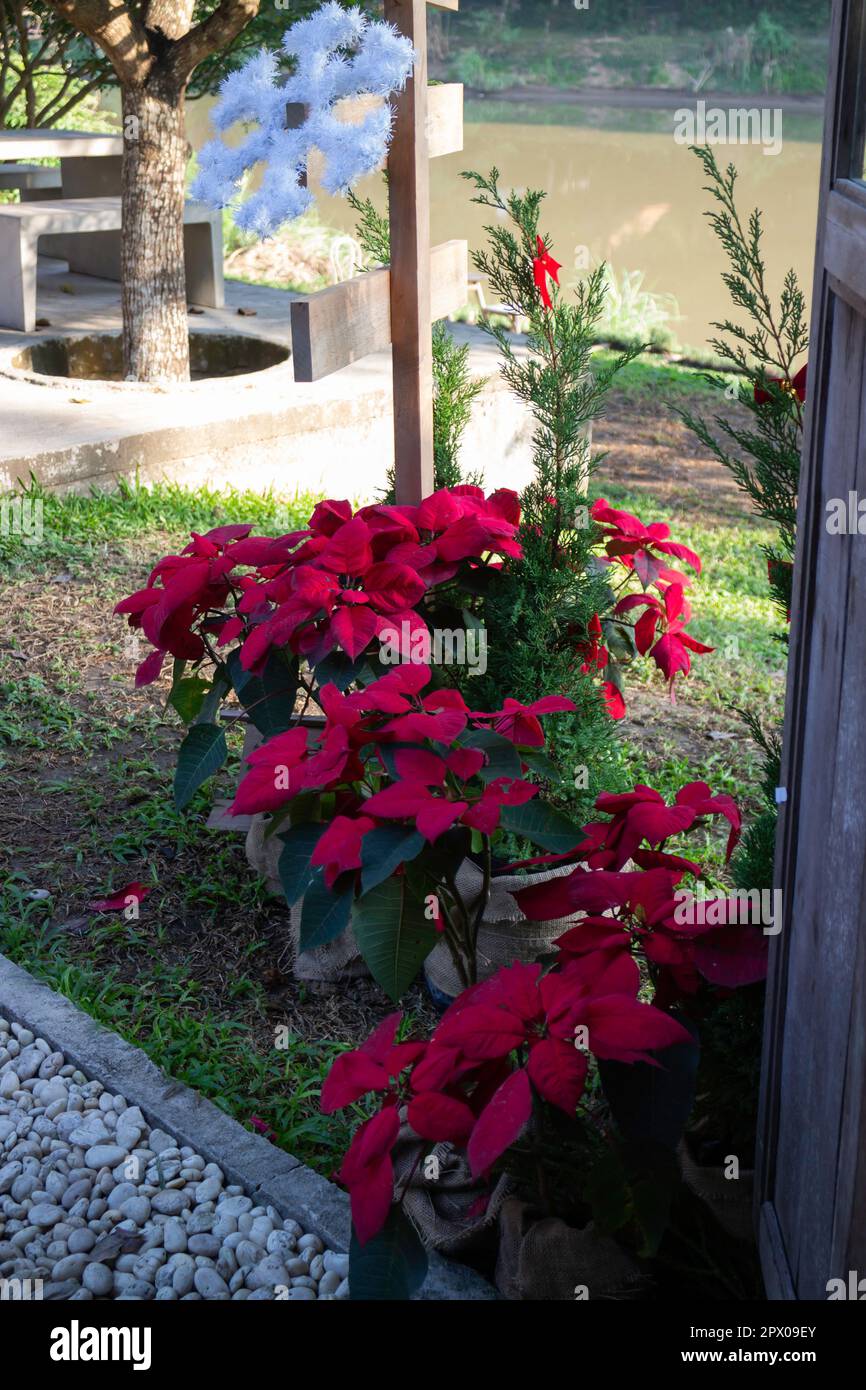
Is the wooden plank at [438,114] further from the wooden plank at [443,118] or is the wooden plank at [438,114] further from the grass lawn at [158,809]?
the grass lawn at [158,809]

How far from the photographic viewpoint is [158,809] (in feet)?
9.84

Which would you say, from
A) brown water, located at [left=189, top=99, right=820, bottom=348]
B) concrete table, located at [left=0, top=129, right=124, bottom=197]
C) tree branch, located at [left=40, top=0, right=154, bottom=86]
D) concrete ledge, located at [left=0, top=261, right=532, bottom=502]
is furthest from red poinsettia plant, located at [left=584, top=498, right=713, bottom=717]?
brown water, located at [left=189, top=99, right=820, bottom=348]

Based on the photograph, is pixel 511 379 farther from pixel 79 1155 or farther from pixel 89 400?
pixel 89 400

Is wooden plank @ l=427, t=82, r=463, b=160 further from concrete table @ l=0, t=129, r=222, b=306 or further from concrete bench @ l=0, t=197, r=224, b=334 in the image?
concrete table @ l=0, t=129, r=222, b=306

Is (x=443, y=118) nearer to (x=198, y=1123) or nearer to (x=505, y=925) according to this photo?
(x=505, y=925)

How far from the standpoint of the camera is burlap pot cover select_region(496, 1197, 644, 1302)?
62.5 inches

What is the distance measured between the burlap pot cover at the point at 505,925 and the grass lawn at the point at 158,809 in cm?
24

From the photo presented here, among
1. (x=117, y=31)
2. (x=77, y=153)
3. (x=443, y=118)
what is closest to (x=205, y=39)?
(x=117, y=31)

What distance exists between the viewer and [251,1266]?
1770mm

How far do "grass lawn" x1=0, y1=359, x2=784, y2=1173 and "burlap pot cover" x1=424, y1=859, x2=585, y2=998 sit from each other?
242 millimetres

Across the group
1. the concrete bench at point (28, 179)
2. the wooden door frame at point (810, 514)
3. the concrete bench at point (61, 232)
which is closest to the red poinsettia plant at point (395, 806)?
the wooden door frame at point (810, 514)

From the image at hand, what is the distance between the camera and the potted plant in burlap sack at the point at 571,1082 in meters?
1.38

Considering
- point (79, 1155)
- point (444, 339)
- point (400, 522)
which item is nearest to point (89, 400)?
point (444, 339)

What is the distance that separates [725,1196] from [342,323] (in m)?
1.71
